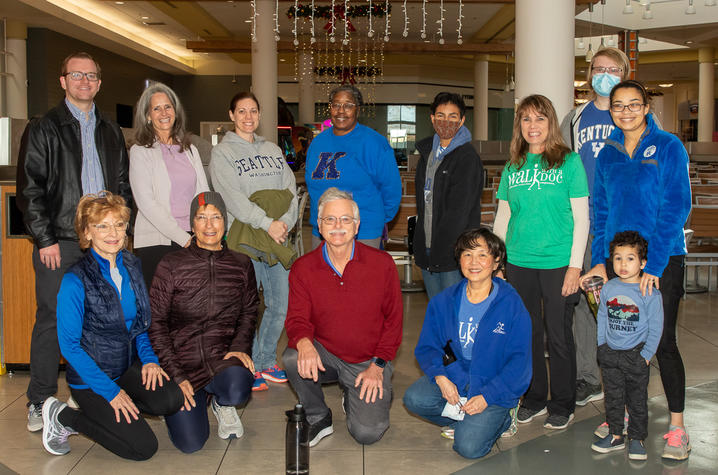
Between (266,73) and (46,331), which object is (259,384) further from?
(266,73)

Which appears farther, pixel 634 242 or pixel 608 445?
pixel 608 445

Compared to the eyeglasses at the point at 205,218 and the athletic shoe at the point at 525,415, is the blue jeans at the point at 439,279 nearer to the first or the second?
the athletic shoe at the point at 525,415

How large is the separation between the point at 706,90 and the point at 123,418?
24442 millimetres

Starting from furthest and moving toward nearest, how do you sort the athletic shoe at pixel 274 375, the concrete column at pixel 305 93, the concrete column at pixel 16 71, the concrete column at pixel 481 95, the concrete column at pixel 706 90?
the concrete column at pixel 481 95 < the concrete column at pixel 706 90 < the concrete column at pixel 305 93 < the concrete column at pixel 16 71 < the athletic shoe at pixel 274 375

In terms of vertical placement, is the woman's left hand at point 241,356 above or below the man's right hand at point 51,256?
below

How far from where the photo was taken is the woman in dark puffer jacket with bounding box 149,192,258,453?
10.7ft

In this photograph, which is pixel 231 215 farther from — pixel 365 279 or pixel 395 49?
pixel 395 49

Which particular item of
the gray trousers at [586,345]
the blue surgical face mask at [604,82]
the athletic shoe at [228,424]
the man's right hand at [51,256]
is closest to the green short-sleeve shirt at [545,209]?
the blue surgical face mask at [604,82]

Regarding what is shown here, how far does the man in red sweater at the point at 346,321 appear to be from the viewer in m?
3.25

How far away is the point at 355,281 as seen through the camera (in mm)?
3320

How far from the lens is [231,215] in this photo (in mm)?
4137

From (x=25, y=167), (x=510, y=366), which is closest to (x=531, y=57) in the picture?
(x=510, y=366)

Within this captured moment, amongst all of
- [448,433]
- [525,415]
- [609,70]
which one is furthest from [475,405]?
[609,70]

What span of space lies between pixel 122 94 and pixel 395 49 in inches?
299
